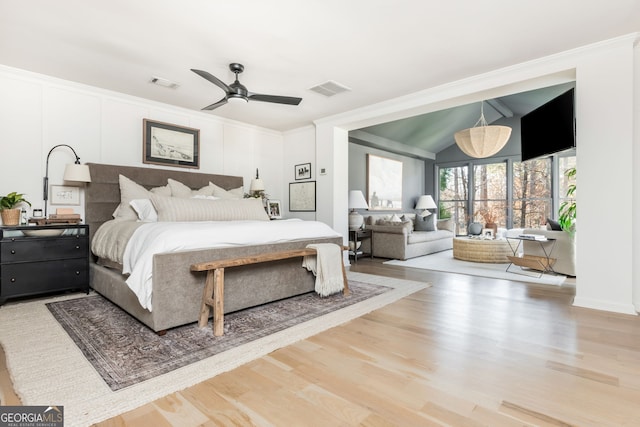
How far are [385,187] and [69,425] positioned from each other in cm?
770

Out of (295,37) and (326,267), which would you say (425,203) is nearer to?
(326,267)

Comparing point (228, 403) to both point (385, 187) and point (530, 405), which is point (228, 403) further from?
point (385, 187)

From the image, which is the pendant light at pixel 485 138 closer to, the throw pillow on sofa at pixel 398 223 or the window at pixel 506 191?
the throw pillow on sofa at pixel 398 223

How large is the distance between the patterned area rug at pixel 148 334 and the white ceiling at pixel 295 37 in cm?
248

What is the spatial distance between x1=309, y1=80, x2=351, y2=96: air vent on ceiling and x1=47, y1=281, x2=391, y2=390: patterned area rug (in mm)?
Answer: 2576

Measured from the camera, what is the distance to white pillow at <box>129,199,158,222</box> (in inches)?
148

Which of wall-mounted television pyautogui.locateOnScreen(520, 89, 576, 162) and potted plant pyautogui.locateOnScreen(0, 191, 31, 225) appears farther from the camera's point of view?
wall-mounted television pyautogui.locateOnScreen(520, 89, 576, 162)

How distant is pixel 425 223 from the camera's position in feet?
24.3

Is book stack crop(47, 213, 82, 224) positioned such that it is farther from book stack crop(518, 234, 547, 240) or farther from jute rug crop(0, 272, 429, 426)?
book stack crop(518, 234, 547, 240)

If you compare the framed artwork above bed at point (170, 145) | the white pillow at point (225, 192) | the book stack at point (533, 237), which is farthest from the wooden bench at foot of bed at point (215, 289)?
the book stack at point (533, 237)

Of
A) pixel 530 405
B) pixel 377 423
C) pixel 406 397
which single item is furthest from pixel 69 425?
pixel 530 405

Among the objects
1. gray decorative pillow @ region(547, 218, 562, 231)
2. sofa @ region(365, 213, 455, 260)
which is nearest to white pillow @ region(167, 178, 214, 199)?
sofa @ region(365, 213, 455, 260)

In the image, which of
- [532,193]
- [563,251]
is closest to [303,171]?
[563,251]

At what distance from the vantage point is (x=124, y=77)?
3.78 m
